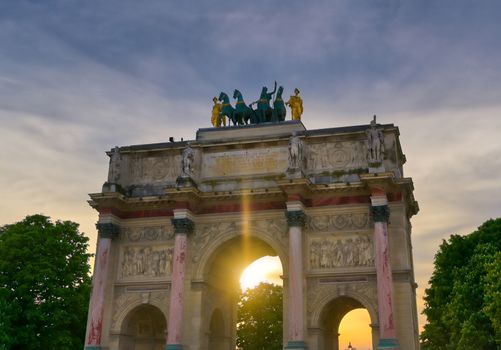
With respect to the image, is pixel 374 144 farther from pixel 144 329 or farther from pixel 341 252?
pixel 144 329

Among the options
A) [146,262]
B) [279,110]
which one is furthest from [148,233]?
→ [279,110]

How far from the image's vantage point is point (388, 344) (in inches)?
885

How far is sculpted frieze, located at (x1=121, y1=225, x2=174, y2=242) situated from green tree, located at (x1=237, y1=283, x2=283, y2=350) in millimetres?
29279

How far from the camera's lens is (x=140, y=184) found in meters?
29.0

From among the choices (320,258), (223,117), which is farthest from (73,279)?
(320,258)

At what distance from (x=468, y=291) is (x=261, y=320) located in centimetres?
2798

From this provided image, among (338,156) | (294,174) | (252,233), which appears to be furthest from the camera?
(338,156)

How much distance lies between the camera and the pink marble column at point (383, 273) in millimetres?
22703

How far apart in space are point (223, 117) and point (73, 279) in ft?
40.7

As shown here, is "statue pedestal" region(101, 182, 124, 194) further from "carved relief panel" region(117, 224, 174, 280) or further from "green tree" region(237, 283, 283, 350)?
"green tree" region(237, 283, 283, 350)

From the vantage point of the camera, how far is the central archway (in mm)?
26938

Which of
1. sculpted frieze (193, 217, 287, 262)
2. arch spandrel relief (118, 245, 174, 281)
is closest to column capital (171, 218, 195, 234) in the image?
sculpted frieze (193, 217, 287, 262)

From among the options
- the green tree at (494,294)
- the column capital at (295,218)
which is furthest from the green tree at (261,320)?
the column capital at (295,218)

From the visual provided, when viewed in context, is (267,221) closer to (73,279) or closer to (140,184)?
(140,184)
